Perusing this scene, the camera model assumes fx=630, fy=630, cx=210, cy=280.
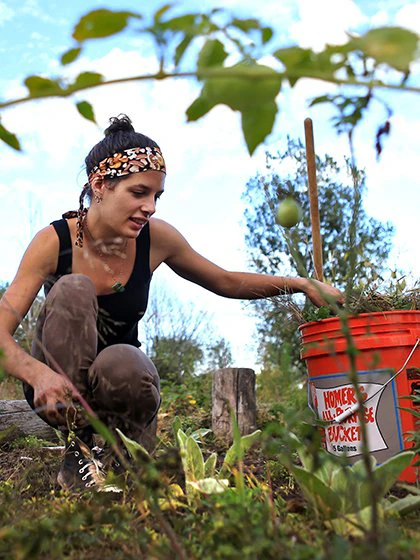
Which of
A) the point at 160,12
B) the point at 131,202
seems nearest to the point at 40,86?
the point at 160,12

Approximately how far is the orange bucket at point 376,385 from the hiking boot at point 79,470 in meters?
0.89

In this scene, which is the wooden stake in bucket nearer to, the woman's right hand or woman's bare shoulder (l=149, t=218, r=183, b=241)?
woman's bare shoulder (l=149, t=218, r=183, b=241)

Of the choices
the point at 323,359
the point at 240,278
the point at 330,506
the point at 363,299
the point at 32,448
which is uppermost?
the point at 240,278

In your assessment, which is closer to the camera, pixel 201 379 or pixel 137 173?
pixel 137 173

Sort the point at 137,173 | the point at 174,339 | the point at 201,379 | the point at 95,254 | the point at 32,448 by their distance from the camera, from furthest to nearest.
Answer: the point at 174,339 → the point at 201,379 → the point at 32,448 → the point at 95,254 → the point at 137,173

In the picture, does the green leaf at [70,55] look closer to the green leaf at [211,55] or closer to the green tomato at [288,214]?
the green leaf at [211,55]

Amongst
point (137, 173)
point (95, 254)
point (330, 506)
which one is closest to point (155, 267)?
point (95, 254)

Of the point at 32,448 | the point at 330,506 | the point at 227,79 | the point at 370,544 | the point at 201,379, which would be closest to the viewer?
the point at 227,79

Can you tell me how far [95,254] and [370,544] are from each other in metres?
2.04

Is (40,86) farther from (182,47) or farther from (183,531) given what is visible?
(183,531)

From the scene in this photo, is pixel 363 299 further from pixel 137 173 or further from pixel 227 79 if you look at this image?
pixel 227 79

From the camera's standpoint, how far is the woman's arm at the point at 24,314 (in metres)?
1.90

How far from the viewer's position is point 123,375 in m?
2.16

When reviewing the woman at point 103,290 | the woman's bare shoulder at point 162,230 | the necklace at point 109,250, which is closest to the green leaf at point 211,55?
the woman at point 103,290
